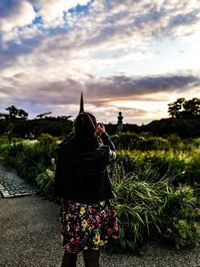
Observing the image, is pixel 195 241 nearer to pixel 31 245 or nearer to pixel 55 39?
pixel 31 245

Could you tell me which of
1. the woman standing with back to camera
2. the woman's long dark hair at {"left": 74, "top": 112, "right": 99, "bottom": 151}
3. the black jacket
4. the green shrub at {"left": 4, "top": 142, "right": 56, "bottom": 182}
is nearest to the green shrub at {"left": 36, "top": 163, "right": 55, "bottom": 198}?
the green shrub at {"left": 4, "top": 142, "right": 56, "bottom": 182}

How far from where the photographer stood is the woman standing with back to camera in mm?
2447

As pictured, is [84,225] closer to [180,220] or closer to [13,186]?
[180,220]

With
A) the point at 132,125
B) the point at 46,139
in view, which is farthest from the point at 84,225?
the point at 132,125

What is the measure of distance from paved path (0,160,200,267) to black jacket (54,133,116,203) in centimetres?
147

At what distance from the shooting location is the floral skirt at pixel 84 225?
2.56 meters

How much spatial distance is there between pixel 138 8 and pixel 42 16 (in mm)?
1982

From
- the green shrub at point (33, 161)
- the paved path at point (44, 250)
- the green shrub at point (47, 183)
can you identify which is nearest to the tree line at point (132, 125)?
the green shrub at point (33, 161)

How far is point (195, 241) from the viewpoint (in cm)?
408

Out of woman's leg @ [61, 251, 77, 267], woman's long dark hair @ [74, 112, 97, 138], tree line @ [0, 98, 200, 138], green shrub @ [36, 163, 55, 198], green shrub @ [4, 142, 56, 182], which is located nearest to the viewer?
woman's long dark hair @ [74, 112, 97, 138]

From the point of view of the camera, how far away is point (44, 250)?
4.00 metres

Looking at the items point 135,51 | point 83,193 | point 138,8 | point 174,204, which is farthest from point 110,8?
point 83,193

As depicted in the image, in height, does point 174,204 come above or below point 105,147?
below

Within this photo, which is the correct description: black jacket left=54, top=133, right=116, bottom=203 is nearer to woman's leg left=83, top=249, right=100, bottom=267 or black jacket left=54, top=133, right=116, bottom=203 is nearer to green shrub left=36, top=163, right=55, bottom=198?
woman's leg left=83, top=249, right=100, bottom=267
